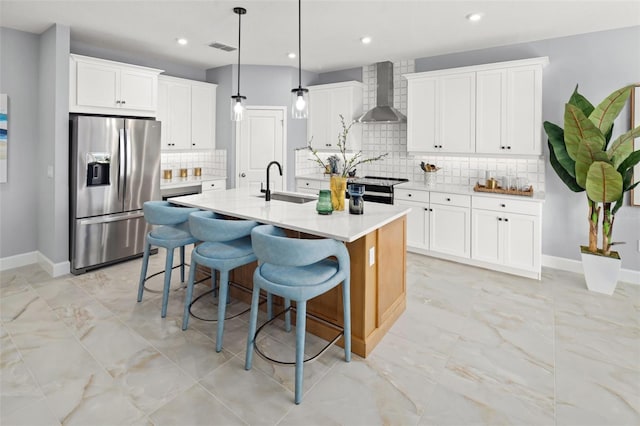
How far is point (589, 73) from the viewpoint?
4.15 metres

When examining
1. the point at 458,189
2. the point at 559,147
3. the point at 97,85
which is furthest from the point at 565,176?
the point at 97,85

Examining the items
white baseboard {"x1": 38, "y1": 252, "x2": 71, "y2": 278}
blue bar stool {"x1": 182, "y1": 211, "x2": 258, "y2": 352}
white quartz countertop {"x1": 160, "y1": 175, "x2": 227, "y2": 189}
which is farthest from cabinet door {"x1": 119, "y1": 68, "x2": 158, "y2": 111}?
blue bar stool {"x1": 182, "y1": 211, "x2": 258, "y2": 352}

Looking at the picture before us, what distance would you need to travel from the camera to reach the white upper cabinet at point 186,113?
5.47 metres

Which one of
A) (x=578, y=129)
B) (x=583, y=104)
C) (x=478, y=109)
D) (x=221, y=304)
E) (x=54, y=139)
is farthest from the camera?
(x=478, y=109)

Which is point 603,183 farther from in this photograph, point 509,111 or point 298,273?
point 298,273

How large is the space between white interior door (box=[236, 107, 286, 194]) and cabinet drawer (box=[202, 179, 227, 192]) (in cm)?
24

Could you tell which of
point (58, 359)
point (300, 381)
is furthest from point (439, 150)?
point (58, 359)

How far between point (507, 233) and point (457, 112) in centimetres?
166

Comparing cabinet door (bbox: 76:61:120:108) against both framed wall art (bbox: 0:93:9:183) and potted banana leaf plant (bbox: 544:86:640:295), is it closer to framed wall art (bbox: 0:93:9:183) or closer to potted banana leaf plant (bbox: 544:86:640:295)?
framed wall art (bbox: 0:93:9:183)

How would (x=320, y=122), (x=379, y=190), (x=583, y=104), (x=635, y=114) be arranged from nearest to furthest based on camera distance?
(x=583, y=104), (x=635, y=114), (x=379, y=190), (x=320, y=122)

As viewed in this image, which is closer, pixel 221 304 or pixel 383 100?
pixel 221 304

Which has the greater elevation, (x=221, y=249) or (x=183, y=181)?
(x=183, y=181)

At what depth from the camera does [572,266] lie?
4.43 metres

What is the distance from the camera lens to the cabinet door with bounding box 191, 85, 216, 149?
586cm
